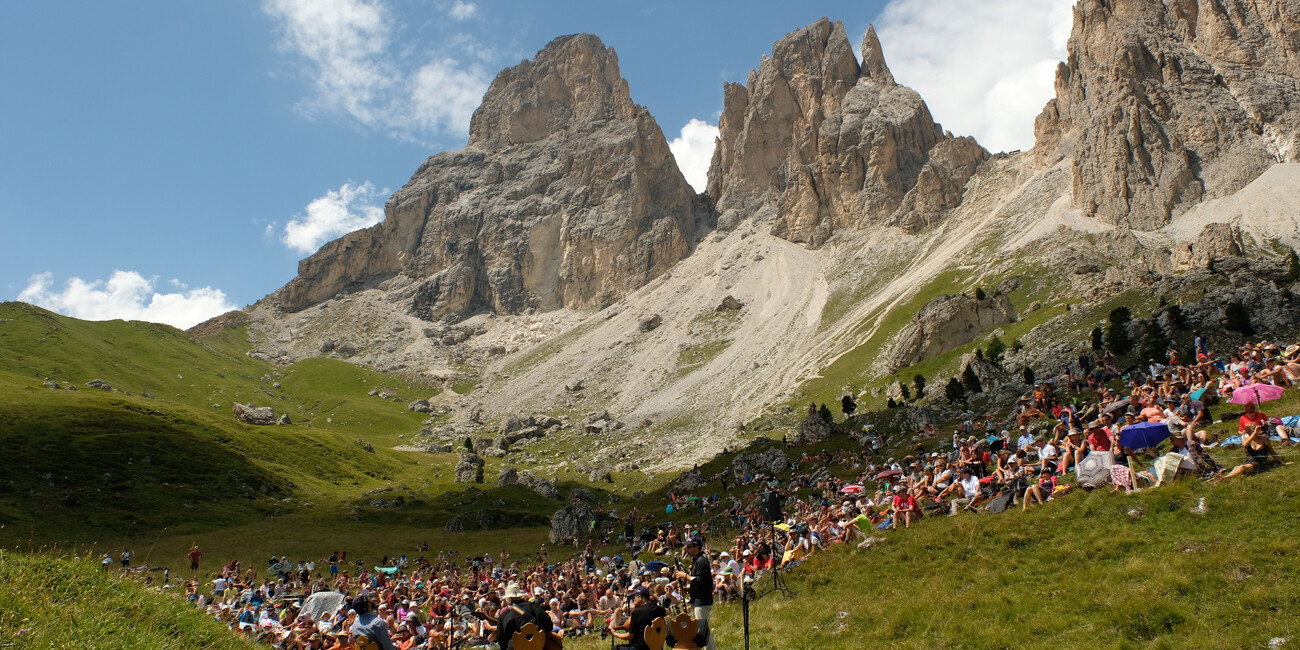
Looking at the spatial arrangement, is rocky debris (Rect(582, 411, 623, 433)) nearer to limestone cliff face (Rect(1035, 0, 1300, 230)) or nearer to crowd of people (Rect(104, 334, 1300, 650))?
crowd of people (Rect(104, 334, 1300, 650))

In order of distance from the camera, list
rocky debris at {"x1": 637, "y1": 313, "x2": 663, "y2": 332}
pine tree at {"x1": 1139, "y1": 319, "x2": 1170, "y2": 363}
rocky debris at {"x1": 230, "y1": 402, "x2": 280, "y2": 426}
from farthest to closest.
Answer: rocky debris at {"x1": 637, "y1": 313, "x2": 663, "y2": 332}, rocky debris at {"x1": 230, "y1": 402, "x2": 280, "y2": 426}, pine tree at {"x1": 1139, "y1": 319, "x2": 1170, "y2": 363}

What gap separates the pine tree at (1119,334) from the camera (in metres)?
53.6

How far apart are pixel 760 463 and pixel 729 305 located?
103m

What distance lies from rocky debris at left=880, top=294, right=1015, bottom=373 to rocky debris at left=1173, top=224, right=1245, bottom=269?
74.3 feet

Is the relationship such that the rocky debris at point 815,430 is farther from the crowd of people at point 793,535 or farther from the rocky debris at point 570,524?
the crowd of people at point 793,535

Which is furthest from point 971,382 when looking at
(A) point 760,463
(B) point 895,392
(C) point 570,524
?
(C) point 570,524

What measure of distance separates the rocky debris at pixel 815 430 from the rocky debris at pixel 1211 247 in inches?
2266

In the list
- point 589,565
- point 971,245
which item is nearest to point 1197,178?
point 971,245

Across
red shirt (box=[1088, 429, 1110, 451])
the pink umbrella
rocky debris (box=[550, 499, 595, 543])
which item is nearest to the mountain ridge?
rocky debris (box=[550, 499, 595, 543])

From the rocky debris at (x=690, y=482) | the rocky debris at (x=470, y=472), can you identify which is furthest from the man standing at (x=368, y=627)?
the rocky debris at (x=470, y=472)

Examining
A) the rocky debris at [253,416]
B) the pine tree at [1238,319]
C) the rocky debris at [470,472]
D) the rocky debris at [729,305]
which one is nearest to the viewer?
the pine tree at [1238,319]

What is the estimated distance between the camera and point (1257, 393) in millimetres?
20234

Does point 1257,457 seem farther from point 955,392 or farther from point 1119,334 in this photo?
point 955,392

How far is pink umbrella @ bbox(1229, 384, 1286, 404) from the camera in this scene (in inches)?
788
